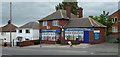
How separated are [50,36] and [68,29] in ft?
16.7

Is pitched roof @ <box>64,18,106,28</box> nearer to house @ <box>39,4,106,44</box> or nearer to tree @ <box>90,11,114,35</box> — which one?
house @ <box>39,4,106,44</box>

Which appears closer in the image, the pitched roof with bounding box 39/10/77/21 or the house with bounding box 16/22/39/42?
the pitched roof with bounding box 39/10/77/21

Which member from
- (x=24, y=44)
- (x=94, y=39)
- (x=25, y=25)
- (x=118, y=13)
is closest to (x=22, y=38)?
(x=25, y=25)

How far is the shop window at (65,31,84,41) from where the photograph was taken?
3238cm

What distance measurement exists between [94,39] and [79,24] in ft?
13.6

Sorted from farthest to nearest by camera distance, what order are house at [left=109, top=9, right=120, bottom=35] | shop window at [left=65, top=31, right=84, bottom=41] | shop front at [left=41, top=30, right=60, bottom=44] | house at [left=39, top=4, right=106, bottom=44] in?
house at [left=109, top=9, right=120, bottom=35] < shop front at [left=41, top=30, right=60, bottom=44] < shop window at [left=65, top=31, right=84, bottom=41] < house at [left=39, top=4, right=106, bottom=44]

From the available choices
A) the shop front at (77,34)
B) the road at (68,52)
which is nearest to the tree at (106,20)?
the shop front at (77,34)

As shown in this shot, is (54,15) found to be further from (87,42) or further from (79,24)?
(87,42)

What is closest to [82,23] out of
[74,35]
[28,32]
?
[74,35]

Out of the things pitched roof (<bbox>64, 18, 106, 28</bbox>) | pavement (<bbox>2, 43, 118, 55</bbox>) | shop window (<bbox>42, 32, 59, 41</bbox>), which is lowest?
pavement (<bbox>2, 43, 118, 55</bbox>)

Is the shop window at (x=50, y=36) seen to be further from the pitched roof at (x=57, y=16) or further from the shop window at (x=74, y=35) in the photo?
the pitched roof at (x=57, y=16)

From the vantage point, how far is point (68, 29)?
3372 cm

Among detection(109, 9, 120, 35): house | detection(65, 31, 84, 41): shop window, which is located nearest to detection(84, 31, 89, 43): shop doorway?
detection(65, 31, 84, 41): shop window

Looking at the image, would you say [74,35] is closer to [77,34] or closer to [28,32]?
[77,34]
